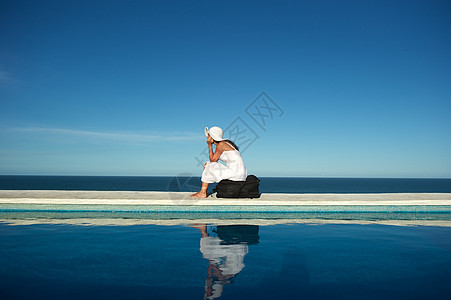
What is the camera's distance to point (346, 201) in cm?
793

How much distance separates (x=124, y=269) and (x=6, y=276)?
1295mm

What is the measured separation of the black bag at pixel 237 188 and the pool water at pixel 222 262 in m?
1.73

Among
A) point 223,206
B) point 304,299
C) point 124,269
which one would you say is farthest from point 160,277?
point 223,206

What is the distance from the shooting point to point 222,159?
7652 mm

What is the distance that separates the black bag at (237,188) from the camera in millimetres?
7758

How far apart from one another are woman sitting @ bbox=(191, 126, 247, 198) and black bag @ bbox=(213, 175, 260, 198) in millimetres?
162

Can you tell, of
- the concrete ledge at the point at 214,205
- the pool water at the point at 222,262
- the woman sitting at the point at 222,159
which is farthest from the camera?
the woman sitting at the point at 222,159

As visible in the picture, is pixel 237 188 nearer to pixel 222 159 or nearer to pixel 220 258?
pixel 222 159

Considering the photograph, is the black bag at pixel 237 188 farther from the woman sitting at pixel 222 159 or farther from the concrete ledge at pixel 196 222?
the concrete ledge at pixel 196 222

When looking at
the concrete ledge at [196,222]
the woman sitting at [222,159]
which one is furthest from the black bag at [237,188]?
the concrete ledge at [196,222]

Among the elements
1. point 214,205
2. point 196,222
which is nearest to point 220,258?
point 196,222

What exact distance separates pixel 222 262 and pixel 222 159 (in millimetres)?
3879

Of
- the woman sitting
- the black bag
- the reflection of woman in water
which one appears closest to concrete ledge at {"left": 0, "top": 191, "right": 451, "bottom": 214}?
the black bag

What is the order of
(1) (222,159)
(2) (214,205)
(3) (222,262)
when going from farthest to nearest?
1. (1) (222,159)
2. (2) (214,205)
3. (3) (222,262)
